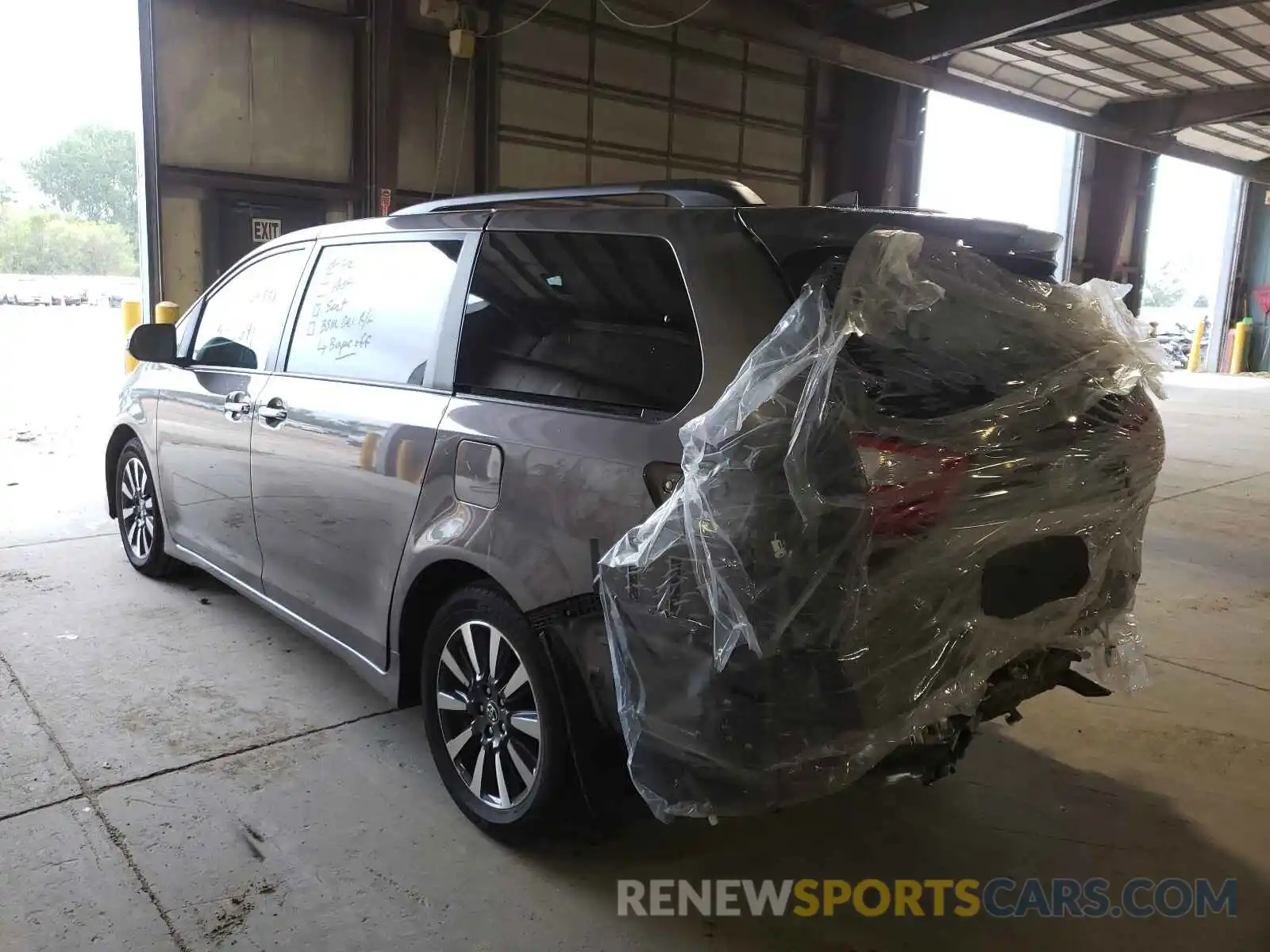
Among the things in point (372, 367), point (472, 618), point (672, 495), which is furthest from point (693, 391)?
point (372, 367)

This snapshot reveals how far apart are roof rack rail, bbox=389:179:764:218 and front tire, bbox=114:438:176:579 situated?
206 centimetres

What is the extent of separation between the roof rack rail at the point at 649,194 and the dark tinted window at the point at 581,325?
0.21 meters

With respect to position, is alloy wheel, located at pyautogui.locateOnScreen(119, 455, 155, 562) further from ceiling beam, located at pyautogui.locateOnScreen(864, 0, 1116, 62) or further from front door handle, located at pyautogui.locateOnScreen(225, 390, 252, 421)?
ceiling beam, located at pyautogui.locateOnScreen(864, 0, 1116, 62)

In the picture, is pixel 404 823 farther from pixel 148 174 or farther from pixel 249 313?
pixel 148 174

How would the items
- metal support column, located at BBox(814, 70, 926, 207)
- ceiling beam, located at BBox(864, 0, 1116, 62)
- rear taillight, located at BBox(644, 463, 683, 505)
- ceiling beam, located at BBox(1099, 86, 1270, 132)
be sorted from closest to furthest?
1. rear taillight, located at BBox(644, 463, 683, 505)
2. ceiling beam, located at BBox(864, 0, 1116, 62)
3. metal support column, located at BBox(814, 70, 926, 207)
4. ceiling beam, located at BBox(1099, 86, 1270, 132)

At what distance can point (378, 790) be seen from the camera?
263 cm

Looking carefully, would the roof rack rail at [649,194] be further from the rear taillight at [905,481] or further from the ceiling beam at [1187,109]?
the ceiling beam at [1187,109]

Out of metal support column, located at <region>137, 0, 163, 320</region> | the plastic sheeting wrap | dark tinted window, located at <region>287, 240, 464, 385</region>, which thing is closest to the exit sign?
metal support column, located at <region>137, 0, 163, 320</region>

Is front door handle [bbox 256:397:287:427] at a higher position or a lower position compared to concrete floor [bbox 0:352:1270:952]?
higher

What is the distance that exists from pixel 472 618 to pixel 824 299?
1176 mm

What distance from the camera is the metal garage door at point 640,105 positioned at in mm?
10023

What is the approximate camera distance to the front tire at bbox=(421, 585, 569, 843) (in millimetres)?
2158

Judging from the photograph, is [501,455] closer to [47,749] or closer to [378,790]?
[378,790]

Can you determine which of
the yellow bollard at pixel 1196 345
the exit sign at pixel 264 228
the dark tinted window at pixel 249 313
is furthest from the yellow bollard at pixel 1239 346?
the dark tinted window at pixel 249 313
